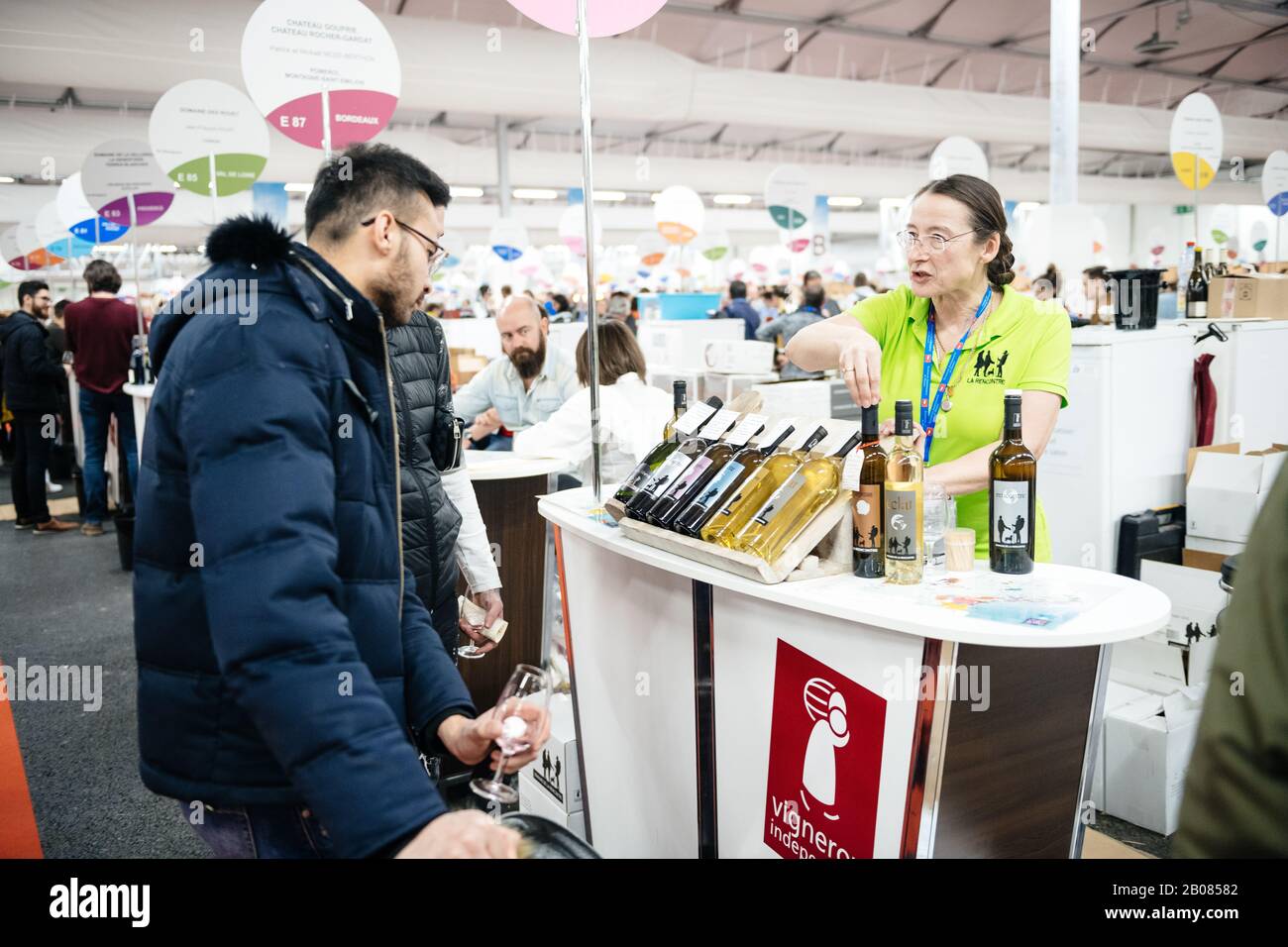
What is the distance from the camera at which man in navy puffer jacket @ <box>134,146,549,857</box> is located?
1044 mm

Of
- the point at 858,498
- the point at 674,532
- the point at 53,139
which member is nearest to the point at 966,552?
the point at 858,498

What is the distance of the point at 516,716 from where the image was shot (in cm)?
132

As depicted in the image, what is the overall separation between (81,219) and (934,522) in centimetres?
870

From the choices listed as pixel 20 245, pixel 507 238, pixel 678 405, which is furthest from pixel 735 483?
pixel 20 245

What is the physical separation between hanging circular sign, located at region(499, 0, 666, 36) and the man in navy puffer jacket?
1.24 meters

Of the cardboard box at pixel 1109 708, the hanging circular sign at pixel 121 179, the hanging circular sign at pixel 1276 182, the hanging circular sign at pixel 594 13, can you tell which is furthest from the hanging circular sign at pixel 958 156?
the hanging circular sign at pixel 121 179

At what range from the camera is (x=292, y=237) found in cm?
132

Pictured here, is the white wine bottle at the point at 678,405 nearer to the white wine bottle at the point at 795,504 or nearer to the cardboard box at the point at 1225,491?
the white wine bottle at the point at 795,504

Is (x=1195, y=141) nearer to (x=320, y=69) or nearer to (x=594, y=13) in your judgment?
(x=594, y=13)

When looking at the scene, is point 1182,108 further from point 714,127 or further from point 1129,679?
point 714,127

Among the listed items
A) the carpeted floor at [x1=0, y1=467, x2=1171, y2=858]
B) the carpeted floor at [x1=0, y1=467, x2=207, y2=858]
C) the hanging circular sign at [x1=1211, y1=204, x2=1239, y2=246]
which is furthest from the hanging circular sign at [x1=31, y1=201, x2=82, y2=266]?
the hanging circular sign at [x1=1211, y1=204, x2=1239, y2=246]

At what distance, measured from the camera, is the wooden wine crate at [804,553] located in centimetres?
172

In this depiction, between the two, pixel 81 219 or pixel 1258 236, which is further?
pixel 1258 236

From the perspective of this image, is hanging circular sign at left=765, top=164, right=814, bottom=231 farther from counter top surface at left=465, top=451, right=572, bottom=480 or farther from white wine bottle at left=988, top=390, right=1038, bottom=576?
white wine bottle at left=988, top=390, right=1038, bottom=576
